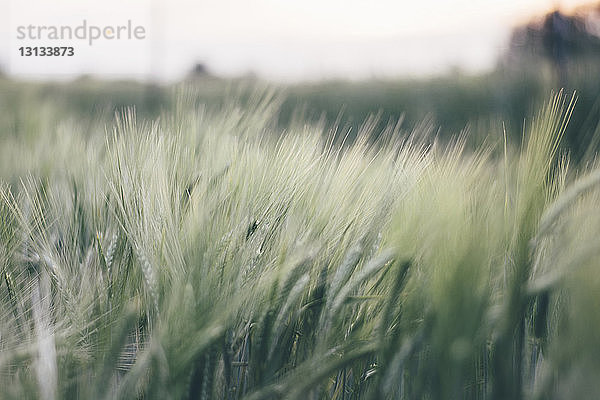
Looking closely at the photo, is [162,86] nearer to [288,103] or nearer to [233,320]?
[288,103]

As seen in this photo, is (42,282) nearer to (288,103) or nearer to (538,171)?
(538,171)

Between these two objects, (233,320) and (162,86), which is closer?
(233,320)

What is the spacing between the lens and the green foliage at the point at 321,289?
23cm

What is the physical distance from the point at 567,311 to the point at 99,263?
0.28 m

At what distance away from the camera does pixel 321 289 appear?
0.29 meters

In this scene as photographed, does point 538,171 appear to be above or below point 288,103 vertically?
above

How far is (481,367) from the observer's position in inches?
11.5

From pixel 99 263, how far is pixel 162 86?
1.33 meters

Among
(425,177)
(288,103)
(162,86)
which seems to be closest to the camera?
(425,177)

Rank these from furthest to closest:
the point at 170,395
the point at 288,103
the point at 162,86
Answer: the point at 162,86
the point at 288,103
the point at 170,395

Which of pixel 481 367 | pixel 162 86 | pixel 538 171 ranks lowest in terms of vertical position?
pixel 162 86

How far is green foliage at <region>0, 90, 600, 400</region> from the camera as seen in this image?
233 millimetres

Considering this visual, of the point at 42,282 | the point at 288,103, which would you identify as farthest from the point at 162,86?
the point at 42,282

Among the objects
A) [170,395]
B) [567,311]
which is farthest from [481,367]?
[170,395]
